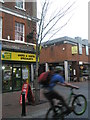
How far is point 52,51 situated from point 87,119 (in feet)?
78.8

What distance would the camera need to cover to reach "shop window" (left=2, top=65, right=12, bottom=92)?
1606cm

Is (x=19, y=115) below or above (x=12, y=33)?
below

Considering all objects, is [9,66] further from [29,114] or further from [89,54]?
[89,54]

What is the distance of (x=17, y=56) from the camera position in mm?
16828

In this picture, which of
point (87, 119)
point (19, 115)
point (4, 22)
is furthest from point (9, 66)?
point (87, 119)

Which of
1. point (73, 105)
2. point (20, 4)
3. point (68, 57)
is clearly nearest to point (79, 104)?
point (73, 105)

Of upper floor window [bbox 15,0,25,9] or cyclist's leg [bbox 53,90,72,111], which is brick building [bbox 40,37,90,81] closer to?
upper floor window [bbox 15,0,25,9]

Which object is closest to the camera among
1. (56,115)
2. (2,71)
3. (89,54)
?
(56,115)

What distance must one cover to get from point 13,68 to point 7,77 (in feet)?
3.24

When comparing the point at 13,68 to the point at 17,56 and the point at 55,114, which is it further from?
the point at 55,114

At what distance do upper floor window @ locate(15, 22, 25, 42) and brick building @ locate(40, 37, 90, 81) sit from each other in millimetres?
8821

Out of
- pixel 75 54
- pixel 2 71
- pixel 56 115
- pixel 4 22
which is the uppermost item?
pixel 4 22

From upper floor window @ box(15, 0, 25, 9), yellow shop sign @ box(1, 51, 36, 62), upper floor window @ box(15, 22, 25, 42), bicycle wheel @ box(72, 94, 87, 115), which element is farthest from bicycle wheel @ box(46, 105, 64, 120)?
upper floor window @ box(15, 0, 25, 9)

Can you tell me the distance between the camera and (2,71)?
16.0 metres
